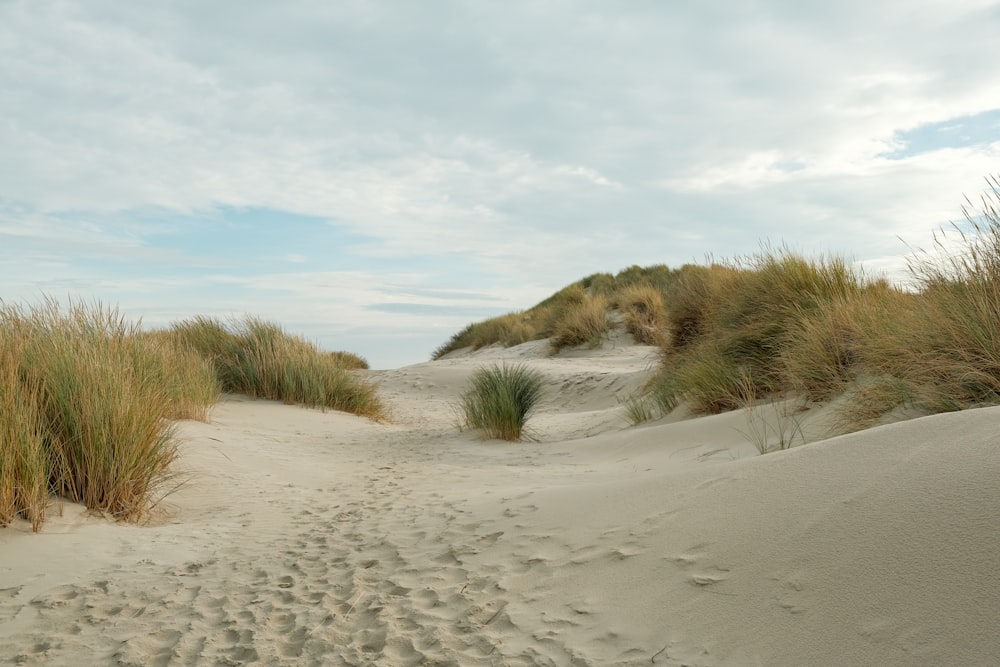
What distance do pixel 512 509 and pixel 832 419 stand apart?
2464mm

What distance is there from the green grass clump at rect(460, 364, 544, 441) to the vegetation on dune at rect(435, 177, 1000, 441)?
1200mm

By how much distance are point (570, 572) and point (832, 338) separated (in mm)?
4083

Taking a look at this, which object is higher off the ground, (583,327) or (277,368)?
(583,327)

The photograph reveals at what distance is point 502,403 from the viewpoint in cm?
805

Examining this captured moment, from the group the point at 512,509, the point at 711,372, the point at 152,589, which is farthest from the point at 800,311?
the point at 152,589

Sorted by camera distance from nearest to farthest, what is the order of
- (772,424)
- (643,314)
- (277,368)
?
(772,424)
(277,368)
(643,314)

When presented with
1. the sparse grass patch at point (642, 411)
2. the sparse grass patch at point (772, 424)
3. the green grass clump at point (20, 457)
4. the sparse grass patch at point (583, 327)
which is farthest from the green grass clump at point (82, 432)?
the sparse grass patch at point (583, 327)

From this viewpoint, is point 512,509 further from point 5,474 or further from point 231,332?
point 231,332

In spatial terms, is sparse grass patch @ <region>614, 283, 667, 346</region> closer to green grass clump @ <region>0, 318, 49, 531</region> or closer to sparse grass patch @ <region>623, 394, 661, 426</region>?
sparse grass patch @ <region>623, 394, 661, 426</region>

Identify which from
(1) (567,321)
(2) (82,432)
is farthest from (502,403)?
(1) (567,321)

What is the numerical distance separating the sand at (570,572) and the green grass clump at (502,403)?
9.84ft

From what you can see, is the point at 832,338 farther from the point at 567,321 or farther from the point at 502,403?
the point at 567,321

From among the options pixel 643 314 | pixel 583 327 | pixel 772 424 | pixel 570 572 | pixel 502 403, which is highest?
pixel 643 314

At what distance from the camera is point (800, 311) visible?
23.7ft
